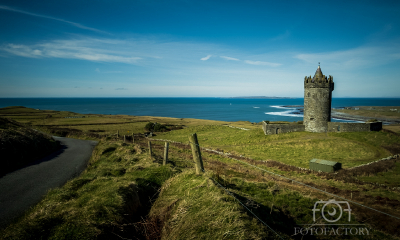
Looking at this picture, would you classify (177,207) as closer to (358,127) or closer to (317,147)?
(317,147)

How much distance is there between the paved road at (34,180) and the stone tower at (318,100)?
33625 mm

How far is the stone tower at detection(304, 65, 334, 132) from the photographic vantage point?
32375 mm

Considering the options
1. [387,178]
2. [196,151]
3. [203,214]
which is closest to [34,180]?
[196,151]

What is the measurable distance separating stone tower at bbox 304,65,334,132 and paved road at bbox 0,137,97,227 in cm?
3363

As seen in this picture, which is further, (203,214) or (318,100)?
(318,100)

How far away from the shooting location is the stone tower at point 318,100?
32375 millimetres

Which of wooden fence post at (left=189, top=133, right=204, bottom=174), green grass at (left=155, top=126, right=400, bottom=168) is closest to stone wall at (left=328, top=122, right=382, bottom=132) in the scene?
green grass at (left=155, top=126, right=400, bottom=168)

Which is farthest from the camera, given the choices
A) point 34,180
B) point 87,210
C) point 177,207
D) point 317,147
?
point 317,147

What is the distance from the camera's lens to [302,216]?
27.9ft

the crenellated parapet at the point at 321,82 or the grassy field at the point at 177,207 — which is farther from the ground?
the crenellated parapet at the point at 321,82

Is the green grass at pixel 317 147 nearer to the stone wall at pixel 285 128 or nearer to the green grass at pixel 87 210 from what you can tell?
the stone wall at pixel 285 128

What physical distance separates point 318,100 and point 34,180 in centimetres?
3725

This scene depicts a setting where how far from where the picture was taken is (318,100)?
32.8 meters

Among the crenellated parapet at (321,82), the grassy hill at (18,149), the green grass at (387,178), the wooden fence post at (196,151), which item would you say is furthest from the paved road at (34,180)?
the crenellated parapet at (321,82)
